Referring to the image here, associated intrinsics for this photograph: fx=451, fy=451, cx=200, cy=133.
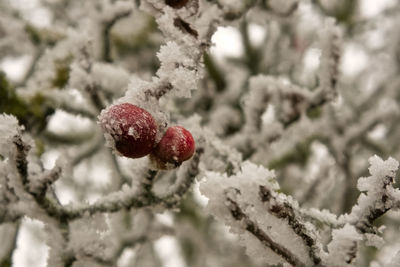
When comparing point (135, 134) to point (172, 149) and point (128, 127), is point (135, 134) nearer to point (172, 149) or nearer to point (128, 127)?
point (128, 127)

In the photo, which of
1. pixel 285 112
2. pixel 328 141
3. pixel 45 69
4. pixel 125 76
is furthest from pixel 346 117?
pixel 45 69

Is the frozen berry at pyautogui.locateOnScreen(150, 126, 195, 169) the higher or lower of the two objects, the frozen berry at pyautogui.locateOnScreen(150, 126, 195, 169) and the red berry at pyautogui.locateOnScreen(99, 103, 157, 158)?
the higher

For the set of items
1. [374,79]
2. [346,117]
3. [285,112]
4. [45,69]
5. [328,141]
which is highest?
[374,79]

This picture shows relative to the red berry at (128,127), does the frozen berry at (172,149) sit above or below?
above

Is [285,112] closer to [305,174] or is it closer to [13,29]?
[13,29]

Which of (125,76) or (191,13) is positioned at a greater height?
(125,76)
